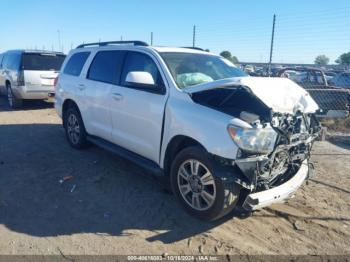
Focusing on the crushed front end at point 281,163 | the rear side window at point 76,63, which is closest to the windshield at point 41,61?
the rear side window at point 76,63

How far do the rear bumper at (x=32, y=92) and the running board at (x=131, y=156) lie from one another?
567cm

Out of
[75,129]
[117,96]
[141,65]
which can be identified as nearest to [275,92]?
[141,65]

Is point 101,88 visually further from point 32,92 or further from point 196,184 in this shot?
point 32,92

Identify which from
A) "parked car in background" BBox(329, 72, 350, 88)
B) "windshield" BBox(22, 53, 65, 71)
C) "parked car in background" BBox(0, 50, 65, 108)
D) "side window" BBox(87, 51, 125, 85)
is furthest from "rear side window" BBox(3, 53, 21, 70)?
"parked car in background" BBox(329, 72, 350, 88)

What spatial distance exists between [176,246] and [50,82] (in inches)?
351

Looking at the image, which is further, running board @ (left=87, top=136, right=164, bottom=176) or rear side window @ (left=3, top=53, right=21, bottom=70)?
rear side window @ (left=3, top=53, right=21, bottom=70)

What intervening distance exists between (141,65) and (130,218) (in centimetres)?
214

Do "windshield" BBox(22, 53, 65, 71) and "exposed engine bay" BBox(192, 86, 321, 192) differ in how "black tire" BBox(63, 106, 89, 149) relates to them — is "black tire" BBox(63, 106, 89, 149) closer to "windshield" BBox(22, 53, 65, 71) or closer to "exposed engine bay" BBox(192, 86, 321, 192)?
"exposed engine bay" BBox(192, 86, 321, 192)

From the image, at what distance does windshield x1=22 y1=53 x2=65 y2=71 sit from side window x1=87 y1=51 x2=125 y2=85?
5.69 m

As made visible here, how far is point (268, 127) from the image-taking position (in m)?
3.77

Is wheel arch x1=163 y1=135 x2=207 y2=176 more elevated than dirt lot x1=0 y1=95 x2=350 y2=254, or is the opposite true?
wheel arch x1=163 y1=135 x2=207 y2=176

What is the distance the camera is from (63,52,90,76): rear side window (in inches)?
262

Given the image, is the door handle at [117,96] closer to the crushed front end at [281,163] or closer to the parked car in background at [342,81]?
the crushed front end at [281,163]

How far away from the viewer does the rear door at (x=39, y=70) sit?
11.0 meters
